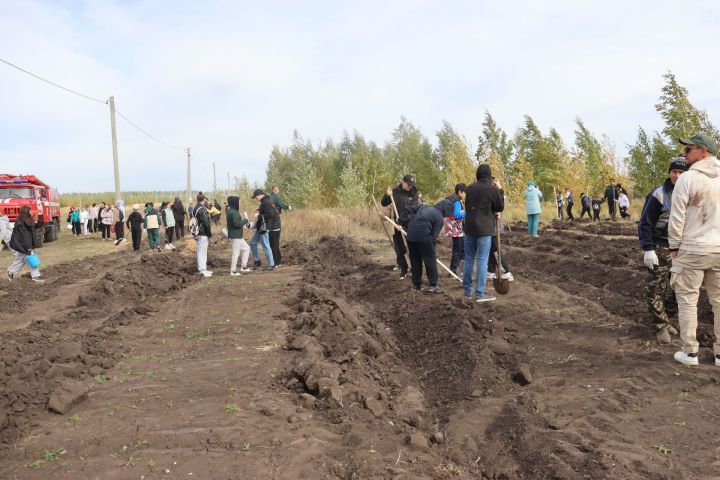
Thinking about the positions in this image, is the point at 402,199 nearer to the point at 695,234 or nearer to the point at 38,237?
the point at 695,234

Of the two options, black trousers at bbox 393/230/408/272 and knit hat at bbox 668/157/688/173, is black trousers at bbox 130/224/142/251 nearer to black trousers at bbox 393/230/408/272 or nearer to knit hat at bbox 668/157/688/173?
black trousers at bbox 393/230/408/272

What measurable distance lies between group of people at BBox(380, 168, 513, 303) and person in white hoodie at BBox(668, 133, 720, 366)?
320 centimetres

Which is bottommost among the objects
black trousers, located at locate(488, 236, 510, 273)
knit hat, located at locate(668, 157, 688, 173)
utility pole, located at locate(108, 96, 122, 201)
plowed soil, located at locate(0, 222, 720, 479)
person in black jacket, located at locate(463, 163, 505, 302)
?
plowed soil, located at locate(0, 222, 720, 479)

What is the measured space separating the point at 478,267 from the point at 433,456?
4719 millimetres

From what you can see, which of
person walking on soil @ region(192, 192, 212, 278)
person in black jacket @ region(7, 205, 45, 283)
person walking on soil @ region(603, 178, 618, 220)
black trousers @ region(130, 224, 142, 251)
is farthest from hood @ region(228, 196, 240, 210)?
person walking on soil @ region(603, 178, 618, 220)

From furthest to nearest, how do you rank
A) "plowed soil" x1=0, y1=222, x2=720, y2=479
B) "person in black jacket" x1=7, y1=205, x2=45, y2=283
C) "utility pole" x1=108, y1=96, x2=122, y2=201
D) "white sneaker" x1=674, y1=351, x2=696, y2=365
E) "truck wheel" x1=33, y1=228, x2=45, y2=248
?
"utility pole" x1=108, y1=96, x2=122, y2=201 < "truck wheel" x1=33, y1=228, x2=45, y2=248 < "person in black jacket" x1=7, y1=205, x2=45, y2=283 < "white sneaker" x1=674, y1=351, x2=696, y2=365 < "plowed soil" x1=0, y1=222, x2=720, y2=479

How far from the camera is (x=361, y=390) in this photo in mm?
5086

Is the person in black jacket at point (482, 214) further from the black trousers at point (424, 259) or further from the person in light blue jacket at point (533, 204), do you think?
the person in light blue jacket at point (533, 204)

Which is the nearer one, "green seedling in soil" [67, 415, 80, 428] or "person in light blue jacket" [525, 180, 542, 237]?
"green seedling in soil" [67, 415, 80, 428]

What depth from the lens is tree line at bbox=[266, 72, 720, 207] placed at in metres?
25.6

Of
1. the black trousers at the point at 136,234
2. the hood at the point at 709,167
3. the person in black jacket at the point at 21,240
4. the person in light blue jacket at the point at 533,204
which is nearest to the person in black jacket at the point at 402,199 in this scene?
the hood at the point at 709,167

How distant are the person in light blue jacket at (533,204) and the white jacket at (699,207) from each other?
38.9 feet

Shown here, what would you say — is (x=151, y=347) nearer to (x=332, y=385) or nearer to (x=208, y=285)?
(x=332, y=385)

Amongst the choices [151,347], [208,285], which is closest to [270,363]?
[151,347]
